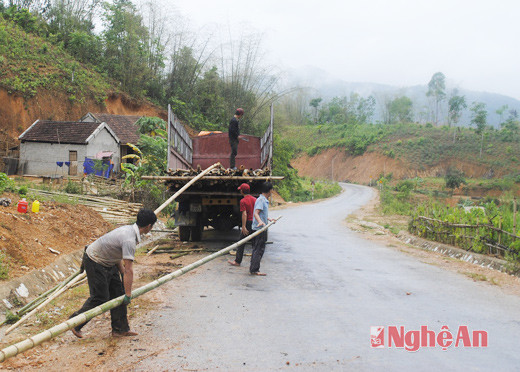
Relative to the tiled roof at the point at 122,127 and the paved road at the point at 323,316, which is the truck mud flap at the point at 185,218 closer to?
the paved road at the point at 323,316

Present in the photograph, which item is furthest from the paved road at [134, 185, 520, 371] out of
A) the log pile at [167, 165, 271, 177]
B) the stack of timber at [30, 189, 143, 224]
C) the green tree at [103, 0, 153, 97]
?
the green tree at [103, 0, 153, 97]

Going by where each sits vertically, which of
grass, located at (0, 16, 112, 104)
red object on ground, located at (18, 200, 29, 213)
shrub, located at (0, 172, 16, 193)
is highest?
grass, located at (0, 16, 112, 104)

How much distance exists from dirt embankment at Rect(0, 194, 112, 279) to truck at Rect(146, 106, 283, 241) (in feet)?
6.60

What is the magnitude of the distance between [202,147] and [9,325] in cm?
742

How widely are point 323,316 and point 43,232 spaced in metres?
5.31

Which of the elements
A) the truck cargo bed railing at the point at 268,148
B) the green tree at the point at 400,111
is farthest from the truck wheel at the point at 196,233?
the green tree at the point at 400,111

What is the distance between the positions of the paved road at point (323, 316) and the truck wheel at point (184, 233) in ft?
6.53

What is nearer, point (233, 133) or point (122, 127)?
point (233, 133)

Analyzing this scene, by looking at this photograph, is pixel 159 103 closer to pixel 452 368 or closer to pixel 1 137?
pixel 1 137

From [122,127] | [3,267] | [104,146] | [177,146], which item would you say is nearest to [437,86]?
[122,127]

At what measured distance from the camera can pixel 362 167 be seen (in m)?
69.6

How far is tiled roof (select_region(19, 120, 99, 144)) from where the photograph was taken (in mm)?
26109

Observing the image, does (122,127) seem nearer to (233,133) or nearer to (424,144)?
(233,133)

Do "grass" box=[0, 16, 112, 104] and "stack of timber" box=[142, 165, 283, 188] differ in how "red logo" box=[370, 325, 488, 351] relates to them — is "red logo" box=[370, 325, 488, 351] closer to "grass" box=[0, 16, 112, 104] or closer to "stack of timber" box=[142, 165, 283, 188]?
"stack of timber" box=[142, 165, 283, 188]
